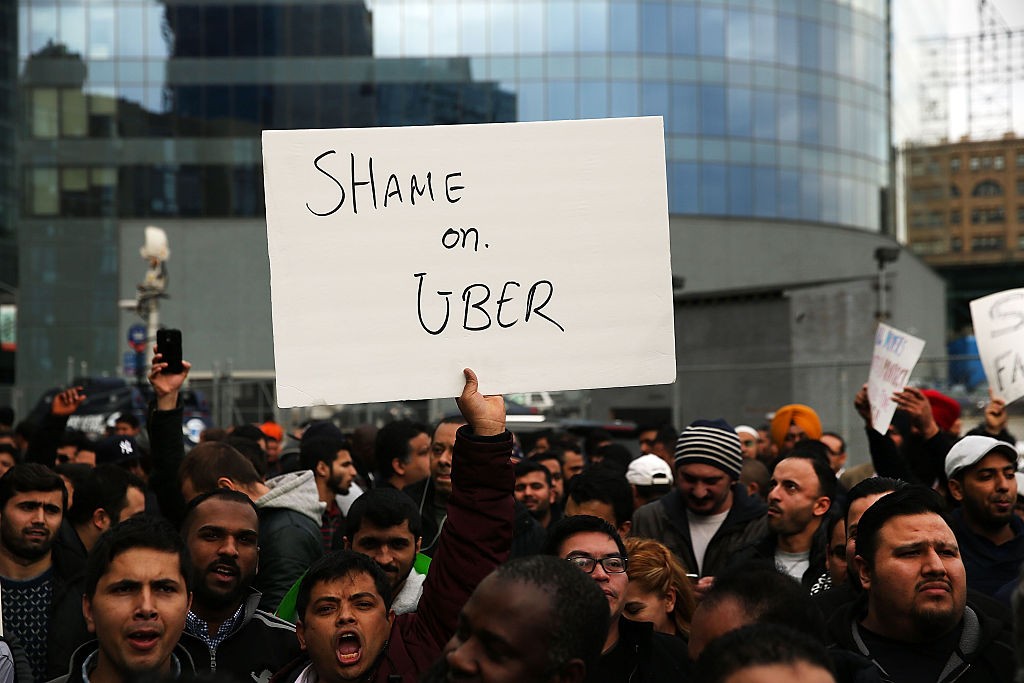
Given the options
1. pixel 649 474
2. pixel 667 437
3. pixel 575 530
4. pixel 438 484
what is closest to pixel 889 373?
pixel 649 474

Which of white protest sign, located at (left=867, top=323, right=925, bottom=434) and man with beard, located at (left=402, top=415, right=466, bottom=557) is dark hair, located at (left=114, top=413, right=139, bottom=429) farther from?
white protest sign, located at (left=867, top=323, right=925, bottom=434)

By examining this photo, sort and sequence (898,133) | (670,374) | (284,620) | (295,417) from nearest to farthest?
(670,374), (284,620), (295,417), (898,133)

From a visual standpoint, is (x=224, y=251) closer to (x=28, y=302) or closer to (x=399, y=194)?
(x=28, y=302)

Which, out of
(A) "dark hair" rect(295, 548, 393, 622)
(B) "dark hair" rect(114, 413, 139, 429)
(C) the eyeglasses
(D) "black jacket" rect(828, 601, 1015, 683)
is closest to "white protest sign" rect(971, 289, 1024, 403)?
(D) "black jacket" rect(828, 601, 1015, 683)

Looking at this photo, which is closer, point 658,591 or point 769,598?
point 769,598

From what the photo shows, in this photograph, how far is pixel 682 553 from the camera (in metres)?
6.46

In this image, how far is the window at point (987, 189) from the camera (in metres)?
112

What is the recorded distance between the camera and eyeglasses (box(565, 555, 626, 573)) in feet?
14.1

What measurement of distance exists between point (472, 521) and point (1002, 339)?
502 centimetres

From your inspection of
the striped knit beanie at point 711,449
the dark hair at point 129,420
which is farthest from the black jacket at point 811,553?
the dark hair at point 129,420

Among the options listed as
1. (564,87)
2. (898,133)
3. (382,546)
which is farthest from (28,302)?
(382,546)

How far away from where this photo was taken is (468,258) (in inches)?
157

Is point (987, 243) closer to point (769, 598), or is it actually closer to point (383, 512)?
point (383, 512)

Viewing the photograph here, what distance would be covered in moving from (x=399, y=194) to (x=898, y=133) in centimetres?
5227
